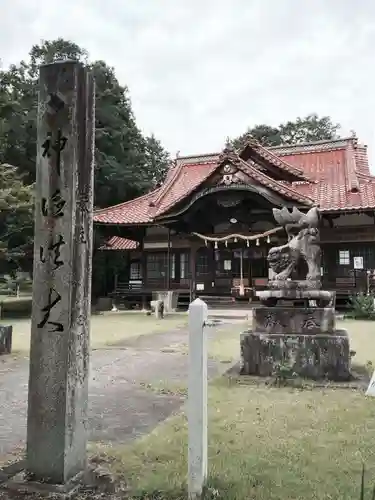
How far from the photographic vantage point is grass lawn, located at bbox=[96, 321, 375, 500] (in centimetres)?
325

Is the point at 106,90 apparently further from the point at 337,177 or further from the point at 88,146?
the point at 88,146

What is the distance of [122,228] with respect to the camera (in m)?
21.6

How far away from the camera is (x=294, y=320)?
6977 millimetres

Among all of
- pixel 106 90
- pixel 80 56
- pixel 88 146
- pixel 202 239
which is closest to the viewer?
pixel 88 146

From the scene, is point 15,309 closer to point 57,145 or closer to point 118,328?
point 118,328

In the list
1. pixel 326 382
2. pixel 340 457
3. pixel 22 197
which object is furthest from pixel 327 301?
pixel 22 197

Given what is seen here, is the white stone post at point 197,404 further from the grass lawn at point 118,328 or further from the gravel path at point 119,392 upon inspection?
the grass lawn at point 118,328

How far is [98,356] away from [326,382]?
14.4ft

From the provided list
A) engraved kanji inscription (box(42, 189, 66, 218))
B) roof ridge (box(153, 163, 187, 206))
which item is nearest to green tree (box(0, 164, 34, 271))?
roof ridge (box(153, 163, 187, 206))

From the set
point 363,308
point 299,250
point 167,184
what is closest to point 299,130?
point 167,184

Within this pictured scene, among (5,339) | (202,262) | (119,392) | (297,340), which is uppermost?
(202,262)

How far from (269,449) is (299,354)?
9.31 feet

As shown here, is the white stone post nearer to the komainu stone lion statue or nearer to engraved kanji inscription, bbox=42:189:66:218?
engraved kanji inscription, bbox=42:189:66:218

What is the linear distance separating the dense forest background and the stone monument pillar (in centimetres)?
1204
